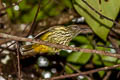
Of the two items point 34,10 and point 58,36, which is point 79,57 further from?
point 34,10

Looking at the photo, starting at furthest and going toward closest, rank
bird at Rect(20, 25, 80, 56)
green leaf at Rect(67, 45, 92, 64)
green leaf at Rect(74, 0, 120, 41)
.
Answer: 1. green leaf at Rect(67, 45, 92, 64)
2. bird at Rect(20, 25, 80, 56)
3. green leaf at Rect(74, 0, 120, 41)

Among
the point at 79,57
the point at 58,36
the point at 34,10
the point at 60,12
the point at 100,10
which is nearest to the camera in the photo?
the point at 100,10

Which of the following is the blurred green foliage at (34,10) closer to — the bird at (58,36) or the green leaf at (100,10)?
the bird at (58,36)

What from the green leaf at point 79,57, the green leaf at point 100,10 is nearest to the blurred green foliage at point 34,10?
the green leaf at point 79,57

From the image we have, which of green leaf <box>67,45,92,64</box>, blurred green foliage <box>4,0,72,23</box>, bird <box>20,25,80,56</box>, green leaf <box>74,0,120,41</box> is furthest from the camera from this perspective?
blurred green foliage <box>4,0,72,23</box>

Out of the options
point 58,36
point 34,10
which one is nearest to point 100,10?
point 58,36

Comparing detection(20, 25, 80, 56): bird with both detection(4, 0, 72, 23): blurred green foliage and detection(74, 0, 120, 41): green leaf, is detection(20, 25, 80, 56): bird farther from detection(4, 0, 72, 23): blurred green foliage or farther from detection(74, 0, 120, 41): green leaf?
detection(4, 0, 72, 23): blurred green foliage

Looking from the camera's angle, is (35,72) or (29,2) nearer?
(29,2)

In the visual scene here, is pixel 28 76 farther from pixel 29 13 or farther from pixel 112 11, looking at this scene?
pixel 112 11

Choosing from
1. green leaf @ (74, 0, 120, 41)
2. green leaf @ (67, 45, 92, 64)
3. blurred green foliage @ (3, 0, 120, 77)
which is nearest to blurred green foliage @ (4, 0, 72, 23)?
blurred green foliage @ (3, 0, 120, 77)

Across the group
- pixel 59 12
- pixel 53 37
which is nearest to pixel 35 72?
pixel 59 12

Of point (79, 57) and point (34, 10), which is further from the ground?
point (34, 10)
